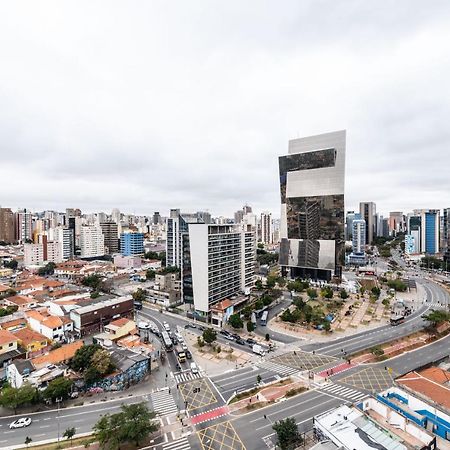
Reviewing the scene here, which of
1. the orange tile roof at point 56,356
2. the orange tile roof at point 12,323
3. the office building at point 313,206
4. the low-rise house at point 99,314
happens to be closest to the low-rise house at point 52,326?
the low-rise house at point 99,314

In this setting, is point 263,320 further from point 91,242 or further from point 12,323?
point 91,242

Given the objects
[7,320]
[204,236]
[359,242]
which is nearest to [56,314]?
[7,320]

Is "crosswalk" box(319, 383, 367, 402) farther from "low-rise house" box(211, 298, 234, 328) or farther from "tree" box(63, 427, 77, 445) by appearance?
"tree" box(63, 427, 77, 445)

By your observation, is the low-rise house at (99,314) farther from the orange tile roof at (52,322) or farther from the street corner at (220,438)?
the street corner at (220,438)

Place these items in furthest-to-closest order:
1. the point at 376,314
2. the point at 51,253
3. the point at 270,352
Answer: the point at 51,253, the point at 376,314, the point at 270,352

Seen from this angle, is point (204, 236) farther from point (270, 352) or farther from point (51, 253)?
point (51, 253)
